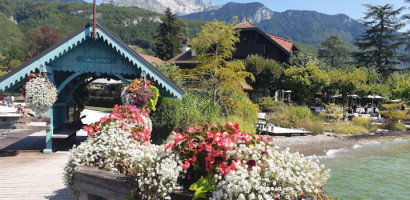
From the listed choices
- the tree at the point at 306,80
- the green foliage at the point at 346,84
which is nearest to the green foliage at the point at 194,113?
the tree at the point at 306,80

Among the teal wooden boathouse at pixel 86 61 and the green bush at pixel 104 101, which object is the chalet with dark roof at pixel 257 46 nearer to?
the green bush at pixel 104 101

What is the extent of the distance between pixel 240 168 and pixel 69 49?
7.74 meters

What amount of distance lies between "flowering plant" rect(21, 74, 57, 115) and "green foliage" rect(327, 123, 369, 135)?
17.6 m

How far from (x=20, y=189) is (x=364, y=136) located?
64.9ft

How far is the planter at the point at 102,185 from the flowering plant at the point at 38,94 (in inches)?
194

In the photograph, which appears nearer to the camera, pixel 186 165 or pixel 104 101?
pixel 186 165

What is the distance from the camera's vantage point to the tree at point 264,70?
3105 centimetres

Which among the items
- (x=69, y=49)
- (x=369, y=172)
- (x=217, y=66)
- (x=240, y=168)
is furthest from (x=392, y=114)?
(x=240, y=168)

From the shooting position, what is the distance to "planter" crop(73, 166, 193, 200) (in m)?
3.42

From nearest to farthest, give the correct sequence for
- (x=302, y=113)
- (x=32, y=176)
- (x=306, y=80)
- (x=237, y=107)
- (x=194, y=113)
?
(x=32, y=176)
(x=194, y=113)
(x=237, y=107)
(x=302, y=113)
(x=306, y=80)

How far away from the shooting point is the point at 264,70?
31234mm

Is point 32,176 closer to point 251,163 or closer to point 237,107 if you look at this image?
point 251,163

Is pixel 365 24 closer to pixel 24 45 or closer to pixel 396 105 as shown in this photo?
pixel 396 105

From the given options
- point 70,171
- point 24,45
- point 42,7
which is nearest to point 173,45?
point 24,45
